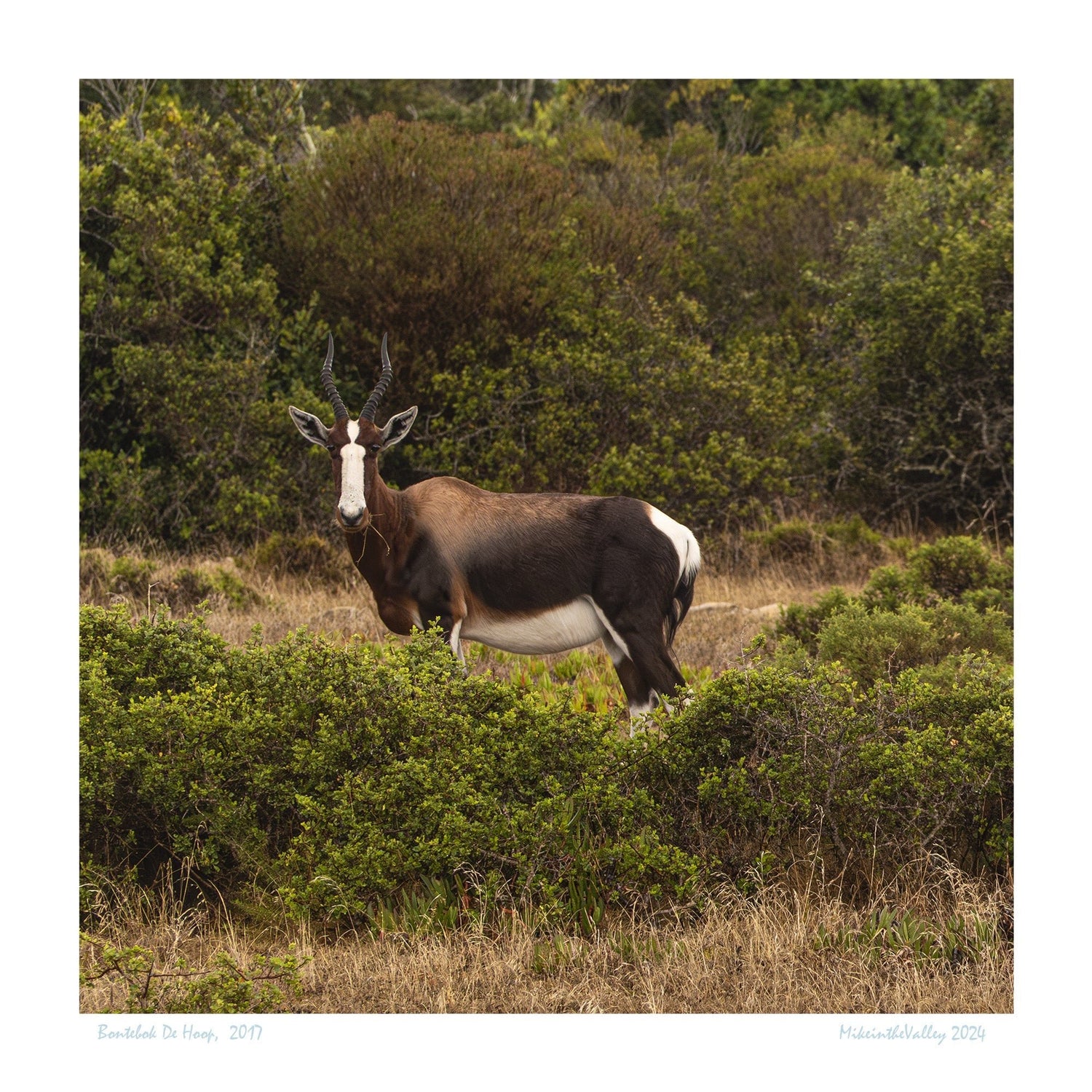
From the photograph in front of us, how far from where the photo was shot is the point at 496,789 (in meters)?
6.11

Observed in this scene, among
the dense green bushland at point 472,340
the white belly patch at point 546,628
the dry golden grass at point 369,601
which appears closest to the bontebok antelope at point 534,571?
the white belly patch at point 546,628

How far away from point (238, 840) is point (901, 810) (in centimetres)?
322

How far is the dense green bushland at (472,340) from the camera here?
14727 mm

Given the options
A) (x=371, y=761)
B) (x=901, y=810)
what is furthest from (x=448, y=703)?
(x=901, y=810)

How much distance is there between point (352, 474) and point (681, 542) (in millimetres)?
2063

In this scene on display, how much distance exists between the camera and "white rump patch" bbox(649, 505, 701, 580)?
782 cm

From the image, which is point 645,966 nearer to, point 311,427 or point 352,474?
point 352,474

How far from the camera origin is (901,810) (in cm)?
620

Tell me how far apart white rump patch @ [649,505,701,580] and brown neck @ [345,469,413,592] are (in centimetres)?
156

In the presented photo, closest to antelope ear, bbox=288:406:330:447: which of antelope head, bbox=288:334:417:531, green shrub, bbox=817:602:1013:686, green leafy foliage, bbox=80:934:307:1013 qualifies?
antelope head, bbox=288:334:417:531

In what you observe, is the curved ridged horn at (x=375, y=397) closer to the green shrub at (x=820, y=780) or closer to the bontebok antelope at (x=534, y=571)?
the bontebok antelope at (x=534, y=571)

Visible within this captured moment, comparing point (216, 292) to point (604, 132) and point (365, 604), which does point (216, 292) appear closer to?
point (365, 604)

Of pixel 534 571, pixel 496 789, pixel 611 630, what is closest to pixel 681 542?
pixel 611 630

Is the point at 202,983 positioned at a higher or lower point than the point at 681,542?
lower
